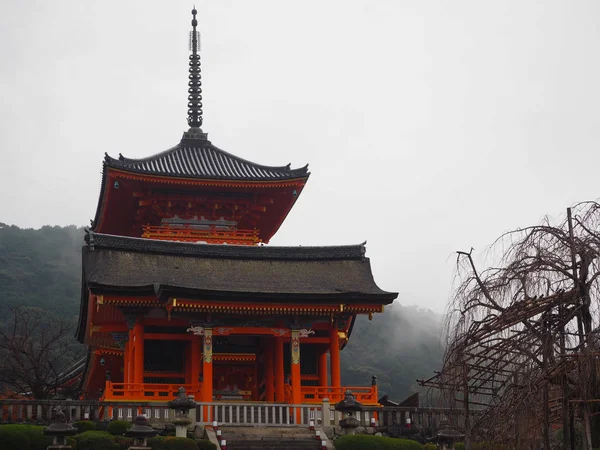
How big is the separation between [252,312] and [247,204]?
430 inches

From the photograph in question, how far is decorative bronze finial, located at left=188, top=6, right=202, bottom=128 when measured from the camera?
157 feet

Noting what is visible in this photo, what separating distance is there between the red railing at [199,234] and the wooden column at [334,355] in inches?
341

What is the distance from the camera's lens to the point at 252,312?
101 feet

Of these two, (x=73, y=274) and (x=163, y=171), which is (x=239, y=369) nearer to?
(x=163, y=171)

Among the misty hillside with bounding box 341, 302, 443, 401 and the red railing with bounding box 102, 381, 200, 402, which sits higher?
the misty hillside with bounding box 341, 302, 443, 401

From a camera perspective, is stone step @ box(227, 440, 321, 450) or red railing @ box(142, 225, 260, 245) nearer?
stone step @ box(227, 440, 321, 450)

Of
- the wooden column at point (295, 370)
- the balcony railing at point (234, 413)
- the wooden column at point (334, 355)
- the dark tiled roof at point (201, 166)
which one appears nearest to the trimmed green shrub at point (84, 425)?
the balcony railing at point (234, 413)

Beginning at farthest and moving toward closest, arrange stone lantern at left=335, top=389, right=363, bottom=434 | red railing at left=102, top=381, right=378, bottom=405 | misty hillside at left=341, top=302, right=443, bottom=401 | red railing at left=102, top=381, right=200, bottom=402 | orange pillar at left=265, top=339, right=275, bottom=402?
misty hillside at left=341, top=302, right=443, bottom=401 < orange pillar at left=265, top=339, right=275, bottom=402 < red railing at left=102, top=381, right=378, bottom=405 < red railing at left=102, top=381, right=200, bottom=402 < stone lantern at left=335, top=389, right=363, bottom=434

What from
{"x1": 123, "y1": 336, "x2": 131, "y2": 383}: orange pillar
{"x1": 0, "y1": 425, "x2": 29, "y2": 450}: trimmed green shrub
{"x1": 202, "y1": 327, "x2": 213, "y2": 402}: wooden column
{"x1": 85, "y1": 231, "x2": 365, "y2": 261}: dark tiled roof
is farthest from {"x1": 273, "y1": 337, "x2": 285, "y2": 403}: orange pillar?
{"x1": 0, "y1": 425, "x2": 29, "y2": 450}: trimmed green shrub

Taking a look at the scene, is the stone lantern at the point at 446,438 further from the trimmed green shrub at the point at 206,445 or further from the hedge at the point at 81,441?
the hedge at the point at 81,441

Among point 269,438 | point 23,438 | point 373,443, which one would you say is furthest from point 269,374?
point 23,438

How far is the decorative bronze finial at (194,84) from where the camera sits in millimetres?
47781

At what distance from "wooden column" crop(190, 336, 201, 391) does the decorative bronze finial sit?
18510mm

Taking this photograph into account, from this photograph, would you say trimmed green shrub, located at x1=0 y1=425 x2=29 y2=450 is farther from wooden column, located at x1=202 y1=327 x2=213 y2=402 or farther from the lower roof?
the lower roof
